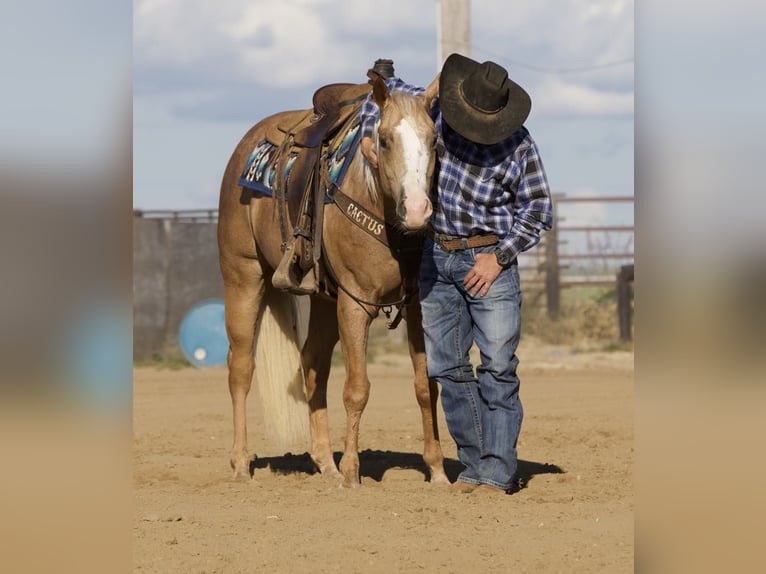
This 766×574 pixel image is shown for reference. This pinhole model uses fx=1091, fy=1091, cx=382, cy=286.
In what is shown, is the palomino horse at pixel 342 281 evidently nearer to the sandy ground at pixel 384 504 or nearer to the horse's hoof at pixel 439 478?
the horse's hoof at pixel 439 478

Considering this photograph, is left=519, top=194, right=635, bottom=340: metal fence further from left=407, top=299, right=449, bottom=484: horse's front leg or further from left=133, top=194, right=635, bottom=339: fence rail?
left=407, top=299, right=449, bottom=484: horse's front leg

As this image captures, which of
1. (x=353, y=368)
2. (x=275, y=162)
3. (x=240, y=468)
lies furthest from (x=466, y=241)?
(x=240, y=468)

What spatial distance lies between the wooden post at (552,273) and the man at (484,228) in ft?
39.6

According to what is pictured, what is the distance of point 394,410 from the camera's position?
1025 cm

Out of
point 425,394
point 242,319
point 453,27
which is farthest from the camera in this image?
point 453,27

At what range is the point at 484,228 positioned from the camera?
5543mm

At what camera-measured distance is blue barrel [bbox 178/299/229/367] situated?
15.0 meters

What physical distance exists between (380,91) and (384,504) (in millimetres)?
2028

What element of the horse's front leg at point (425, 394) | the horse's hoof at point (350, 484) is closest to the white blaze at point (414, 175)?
the horse's front leg at point (425, 394)

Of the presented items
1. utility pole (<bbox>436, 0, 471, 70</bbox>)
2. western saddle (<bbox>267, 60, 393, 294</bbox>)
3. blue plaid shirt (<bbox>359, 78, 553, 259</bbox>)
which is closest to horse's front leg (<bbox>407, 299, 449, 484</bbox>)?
western saddle (<bbox>267, 60, 393, 294</bbox>)

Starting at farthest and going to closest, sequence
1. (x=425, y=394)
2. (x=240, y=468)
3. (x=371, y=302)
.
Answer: (x=240, y=468), (x=425, y=394), (x=371, y=302)

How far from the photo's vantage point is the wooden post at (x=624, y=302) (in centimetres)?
1590

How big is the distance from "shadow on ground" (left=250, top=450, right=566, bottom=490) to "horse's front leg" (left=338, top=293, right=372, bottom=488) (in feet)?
1.80

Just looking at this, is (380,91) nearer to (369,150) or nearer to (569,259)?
(369,150)
